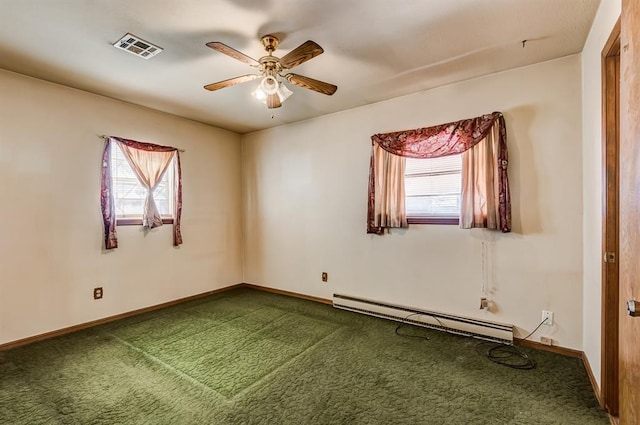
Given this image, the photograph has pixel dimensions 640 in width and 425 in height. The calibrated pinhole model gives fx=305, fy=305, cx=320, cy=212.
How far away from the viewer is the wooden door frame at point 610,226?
178 centimetres

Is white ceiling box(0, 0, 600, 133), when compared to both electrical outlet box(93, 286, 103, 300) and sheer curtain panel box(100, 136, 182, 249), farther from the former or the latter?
electrical outlet box(93, 286, 103, 300)

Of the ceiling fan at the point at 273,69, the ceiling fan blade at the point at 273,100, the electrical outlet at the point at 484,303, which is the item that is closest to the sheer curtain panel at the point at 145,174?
the ceiling fan at the point at 273,69

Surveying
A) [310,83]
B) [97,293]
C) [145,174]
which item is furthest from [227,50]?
[97,293]

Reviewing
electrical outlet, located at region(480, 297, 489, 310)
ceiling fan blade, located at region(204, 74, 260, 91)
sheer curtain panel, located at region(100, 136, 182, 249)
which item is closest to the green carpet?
electrical outlet, located at region(480, 297, 489, 310)

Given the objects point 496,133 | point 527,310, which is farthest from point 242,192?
point 527,310

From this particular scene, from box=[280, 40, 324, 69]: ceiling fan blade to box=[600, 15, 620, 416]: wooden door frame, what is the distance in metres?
1.70

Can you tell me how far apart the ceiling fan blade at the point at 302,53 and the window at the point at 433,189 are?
176 cm

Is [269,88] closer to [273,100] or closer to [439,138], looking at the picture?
[273,100]

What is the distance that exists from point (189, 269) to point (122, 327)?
1132 millimetres

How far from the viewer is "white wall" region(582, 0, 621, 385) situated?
1949 mm

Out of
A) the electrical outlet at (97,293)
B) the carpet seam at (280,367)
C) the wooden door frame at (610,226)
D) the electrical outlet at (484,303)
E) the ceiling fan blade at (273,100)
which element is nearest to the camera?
the wooden door frame at (610,226)

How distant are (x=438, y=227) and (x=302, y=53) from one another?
7.08 feet

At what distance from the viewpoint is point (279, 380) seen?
217cm

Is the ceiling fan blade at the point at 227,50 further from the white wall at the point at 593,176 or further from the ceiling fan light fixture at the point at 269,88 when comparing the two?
the white wall at the point at 593,176
